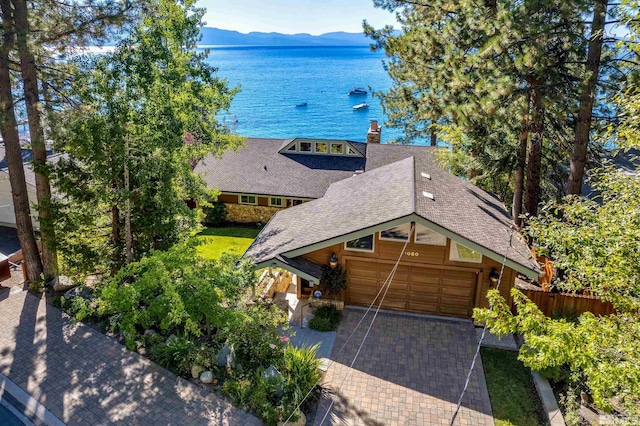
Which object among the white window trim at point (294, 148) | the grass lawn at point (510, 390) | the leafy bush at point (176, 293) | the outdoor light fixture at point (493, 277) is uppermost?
the white window trim at point (294, 148)

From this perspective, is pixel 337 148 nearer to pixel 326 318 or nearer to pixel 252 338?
pixel 326 318

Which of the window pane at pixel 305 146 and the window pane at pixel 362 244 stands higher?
the window pane at pixel 305 146

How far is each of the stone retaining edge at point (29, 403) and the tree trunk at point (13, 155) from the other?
234 inches

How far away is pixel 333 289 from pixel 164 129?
824 cm

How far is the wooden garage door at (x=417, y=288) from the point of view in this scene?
15.0 m

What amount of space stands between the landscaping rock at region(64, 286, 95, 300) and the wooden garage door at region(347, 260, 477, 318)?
30.3 ft

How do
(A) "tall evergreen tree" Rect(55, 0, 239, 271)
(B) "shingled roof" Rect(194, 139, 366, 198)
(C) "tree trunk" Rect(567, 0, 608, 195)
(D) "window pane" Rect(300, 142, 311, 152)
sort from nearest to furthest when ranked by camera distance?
(C) "tree trunk" Rect(567, 0, 608, 195)
(A) "tall evergreen tree" Rect(55, 0, 239, 271)
(B) "shingled roof" Rect(194, 139, 366, 198)
(D) "window pane" Rect(300, 142, 311, 152)

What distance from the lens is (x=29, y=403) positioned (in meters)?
10.9

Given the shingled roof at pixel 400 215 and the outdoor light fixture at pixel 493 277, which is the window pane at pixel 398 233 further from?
the outdoor light fixture at pixel 493 277

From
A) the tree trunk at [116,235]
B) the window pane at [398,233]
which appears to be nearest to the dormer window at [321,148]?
the window pane at [398,233]

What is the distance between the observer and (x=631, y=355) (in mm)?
6230

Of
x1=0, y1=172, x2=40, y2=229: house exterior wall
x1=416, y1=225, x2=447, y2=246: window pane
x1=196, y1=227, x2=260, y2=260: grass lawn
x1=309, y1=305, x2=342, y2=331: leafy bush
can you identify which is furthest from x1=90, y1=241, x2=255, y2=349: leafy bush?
x1=0, y1=172, x2=40, y2=229: house exterior wall

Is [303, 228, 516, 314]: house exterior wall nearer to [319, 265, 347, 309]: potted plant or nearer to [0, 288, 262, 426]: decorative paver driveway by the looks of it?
[319, 265, 347, 309]: potted plant

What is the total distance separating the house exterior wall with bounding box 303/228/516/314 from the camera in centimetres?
1446
